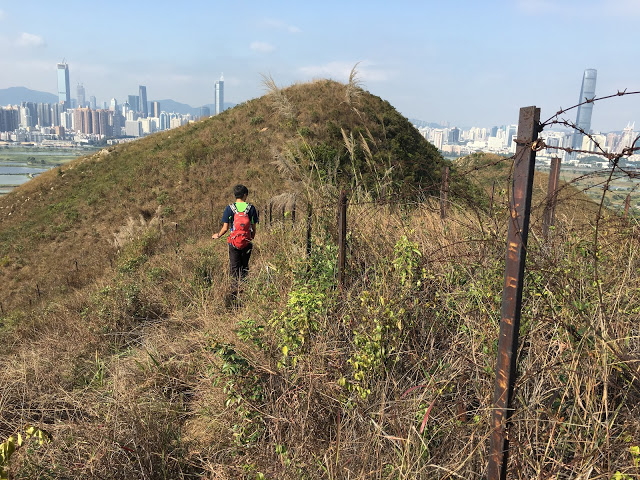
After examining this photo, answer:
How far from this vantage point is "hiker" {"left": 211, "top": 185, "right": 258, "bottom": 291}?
5.55 m

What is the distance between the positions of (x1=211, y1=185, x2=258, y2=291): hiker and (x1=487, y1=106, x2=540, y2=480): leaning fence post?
406 cm

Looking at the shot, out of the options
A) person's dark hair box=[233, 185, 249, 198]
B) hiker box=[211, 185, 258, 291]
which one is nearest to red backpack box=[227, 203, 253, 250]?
hiker box=[211, 185, 258, 291]

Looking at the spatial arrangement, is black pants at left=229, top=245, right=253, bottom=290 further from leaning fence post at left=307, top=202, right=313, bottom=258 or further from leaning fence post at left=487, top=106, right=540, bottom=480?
leaning fence post at left=487, top=106, right=540, bottom=480

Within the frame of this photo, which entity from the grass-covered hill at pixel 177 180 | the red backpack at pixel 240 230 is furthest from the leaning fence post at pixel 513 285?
the grass-covered hill at pixel 177 180

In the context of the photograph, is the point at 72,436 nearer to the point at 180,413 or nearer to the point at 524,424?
the point at 180,413

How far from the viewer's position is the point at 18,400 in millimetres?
3330

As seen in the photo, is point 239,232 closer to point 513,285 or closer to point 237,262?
point 237,262

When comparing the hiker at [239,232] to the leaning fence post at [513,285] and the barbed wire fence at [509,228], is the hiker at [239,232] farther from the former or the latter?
the leaning fence post at [513,285]

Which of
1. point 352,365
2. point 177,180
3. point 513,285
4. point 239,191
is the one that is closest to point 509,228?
point 513,285

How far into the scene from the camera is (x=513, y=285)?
1751mm

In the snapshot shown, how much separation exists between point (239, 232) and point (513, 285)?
4.29 meters

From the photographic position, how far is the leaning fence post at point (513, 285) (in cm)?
166

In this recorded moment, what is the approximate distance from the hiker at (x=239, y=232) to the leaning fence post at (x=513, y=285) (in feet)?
Answer: 13.3

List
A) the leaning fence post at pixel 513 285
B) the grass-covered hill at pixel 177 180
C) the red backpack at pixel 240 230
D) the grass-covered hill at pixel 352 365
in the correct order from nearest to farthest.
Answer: the leaning fence post at pixel 513 285 → the grass-covered hill at pixel 352 365 → the red backpack at pixel 240 230 → the grass-covered hill at pixel 177 180
